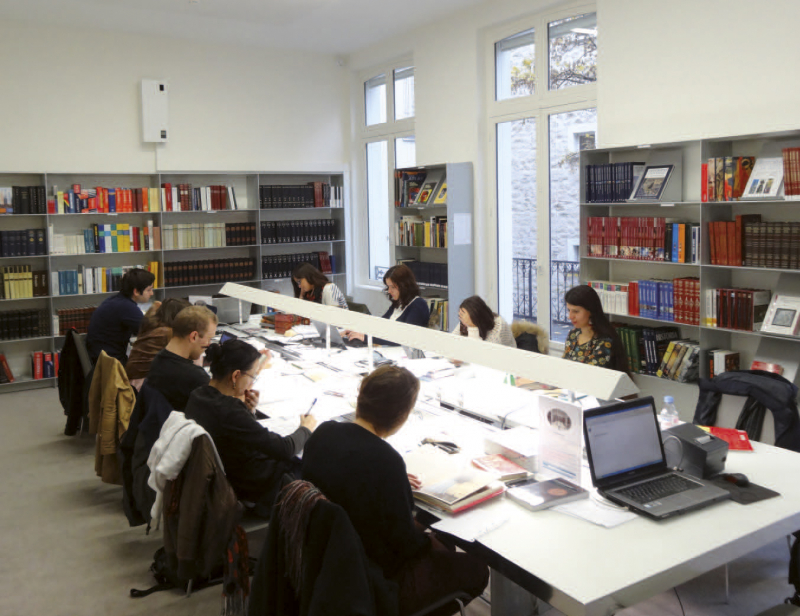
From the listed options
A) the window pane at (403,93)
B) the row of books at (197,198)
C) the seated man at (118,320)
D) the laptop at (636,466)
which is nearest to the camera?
the laptop at (636,466)

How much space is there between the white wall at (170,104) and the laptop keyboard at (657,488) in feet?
21.2

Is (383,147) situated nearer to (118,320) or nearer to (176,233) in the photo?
(176,233)

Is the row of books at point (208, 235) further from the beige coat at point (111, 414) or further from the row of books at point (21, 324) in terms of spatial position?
the beige coat at point (111, 414)

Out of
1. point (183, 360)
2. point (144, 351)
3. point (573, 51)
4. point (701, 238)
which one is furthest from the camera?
point (573, 51)

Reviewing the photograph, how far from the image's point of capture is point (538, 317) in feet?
21.5

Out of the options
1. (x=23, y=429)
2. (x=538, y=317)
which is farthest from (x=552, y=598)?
(x=23, y=429)

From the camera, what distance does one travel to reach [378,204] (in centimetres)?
874

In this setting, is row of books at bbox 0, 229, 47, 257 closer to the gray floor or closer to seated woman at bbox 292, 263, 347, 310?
the gray floor

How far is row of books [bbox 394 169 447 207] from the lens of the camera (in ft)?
23.1

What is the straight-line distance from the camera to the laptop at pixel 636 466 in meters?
2.41

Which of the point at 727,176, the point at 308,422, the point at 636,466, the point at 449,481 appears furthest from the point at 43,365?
the point at 636,466

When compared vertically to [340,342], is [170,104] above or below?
above

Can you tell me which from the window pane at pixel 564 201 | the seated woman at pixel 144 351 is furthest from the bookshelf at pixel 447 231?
the seated woman at pixel 144 351

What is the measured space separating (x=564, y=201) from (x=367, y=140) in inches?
126
